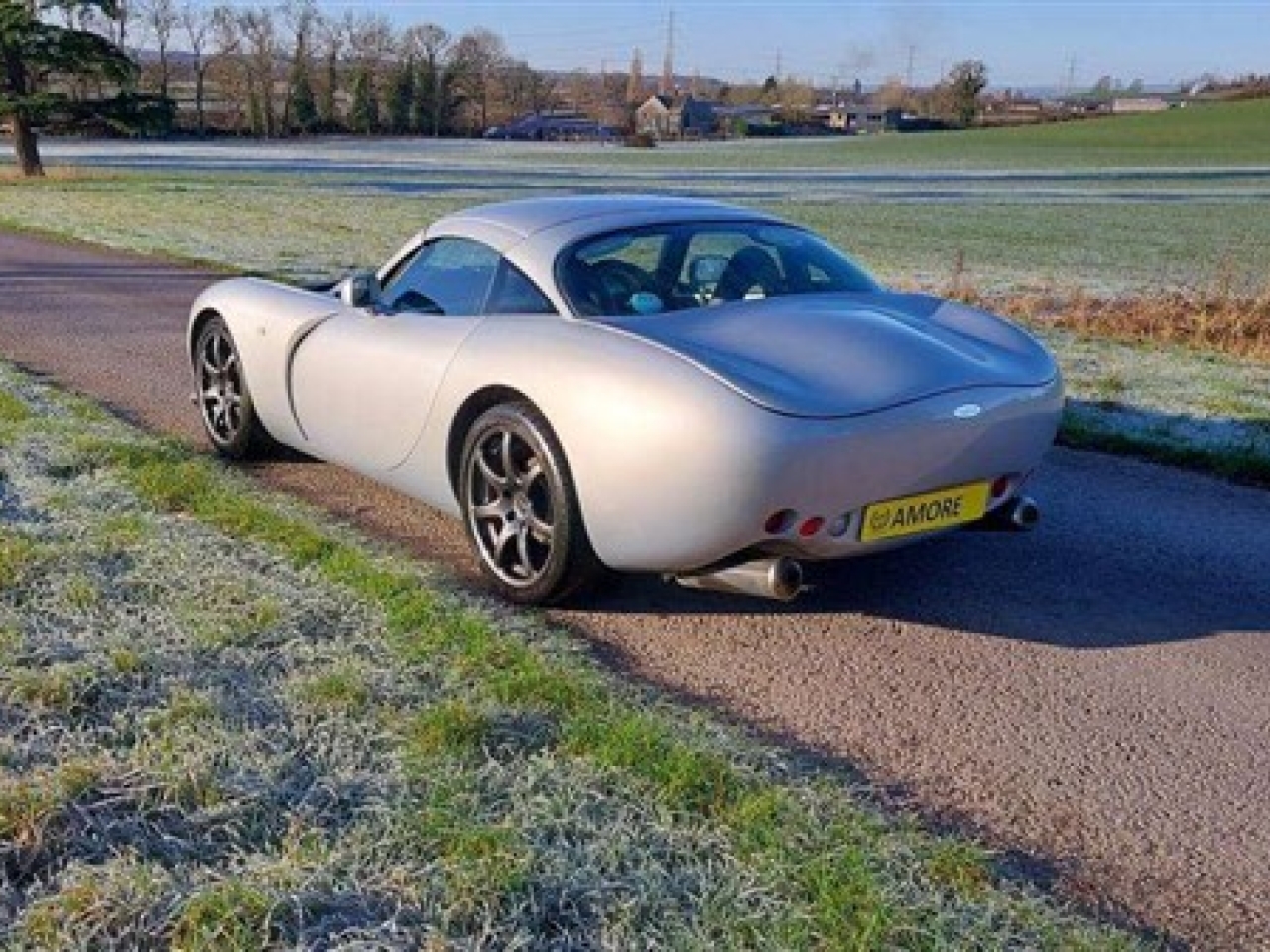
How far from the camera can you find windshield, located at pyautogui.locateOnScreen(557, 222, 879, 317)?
450 cm

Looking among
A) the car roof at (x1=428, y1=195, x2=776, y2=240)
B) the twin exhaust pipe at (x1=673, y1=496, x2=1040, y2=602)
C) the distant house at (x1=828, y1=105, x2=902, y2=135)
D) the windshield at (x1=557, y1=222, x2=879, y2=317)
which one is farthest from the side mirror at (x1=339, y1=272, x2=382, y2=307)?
the distant house at (x1=828, y1=105, x2=902, y2=135)

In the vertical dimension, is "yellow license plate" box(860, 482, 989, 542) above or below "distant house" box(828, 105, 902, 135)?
below

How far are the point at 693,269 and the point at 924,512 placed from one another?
4.21 ft

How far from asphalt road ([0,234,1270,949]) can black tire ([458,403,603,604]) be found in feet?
0.61

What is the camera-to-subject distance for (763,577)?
3902 mm

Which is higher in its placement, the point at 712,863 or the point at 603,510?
the point at 603,510

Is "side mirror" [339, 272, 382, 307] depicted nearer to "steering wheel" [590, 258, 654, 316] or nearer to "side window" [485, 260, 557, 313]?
"side window" [485, 260, 557, 313]

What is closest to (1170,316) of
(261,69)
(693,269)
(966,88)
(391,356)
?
(693,269)

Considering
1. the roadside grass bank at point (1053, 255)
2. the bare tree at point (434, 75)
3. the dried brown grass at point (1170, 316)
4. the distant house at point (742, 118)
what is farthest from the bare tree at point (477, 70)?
the dried brown grass at point (1170, 316)

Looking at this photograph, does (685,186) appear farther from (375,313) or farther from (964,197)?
(375,313)

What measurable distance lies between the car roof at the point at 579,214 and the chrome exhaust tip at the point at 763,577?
149 cm

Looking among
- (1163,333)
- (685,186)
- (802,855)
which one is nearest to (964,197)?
(685,186)

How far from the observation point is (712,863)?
277cm

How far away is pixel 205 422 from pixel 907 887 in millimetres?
4655
